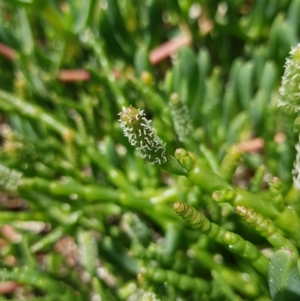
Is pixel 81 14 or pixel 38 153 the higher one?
pixel 81 14

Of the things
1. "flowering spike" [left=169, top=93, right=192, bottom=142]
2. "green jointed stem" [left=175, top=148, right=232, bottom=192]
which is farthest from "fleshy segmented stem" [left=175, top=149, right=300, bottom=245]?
"flowering spike" [left=169, top=93, right=192, bottom=142]

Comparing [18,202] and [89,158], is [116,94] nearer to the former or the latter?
[89,158]

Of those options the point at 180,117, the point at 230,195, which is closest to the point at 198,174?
the point at 230,195

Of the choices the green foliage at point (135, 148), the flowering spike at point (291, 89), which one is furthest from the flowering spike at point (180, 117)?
the flowering spike at point (291, 89)

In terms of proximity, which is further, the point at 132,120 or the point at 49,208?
the point at 49,208

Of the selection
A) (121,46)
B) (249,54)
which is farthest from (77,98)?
(249,54)

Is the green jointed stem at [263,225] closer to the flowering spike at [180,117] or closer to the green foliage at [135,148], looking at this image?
the green foliage at [135,148]

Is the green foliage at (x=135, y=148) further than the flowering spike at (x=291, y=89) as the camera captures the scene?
Yes

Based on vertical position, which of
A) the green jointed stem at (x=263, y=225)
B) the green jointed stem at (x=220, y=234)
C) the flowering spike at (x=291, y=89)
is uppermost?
the flowering spike at (x=291, y=89)
